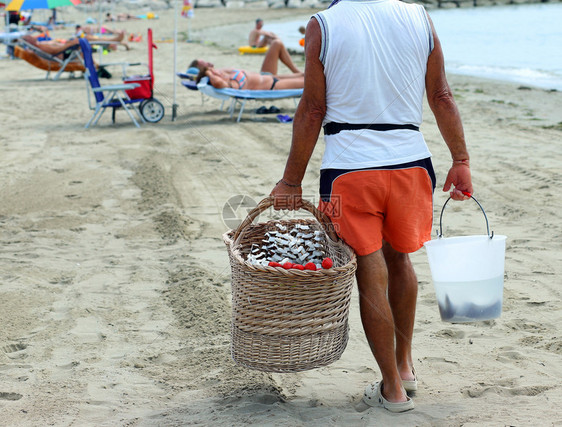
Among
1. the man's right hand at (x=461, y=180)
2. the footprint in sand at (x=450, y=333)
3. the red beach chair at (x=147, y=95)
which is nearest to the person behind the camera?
the man's right hand at (x=461, y=180)

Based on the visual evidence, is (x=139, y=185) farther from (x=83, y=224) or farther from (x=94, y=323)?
(x=94, y=323)

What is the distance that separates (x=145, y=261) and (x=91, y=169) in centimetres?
281

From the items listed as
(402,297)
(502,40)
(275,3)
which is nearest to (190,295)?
(402,297)

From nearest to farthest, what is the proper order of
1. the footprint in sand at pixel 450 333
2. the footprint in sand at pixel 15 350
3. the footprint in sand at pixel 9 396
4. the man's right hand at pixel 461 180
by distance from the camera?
the man's right hand at pixel 461 180
the footprint in sand at pixel 9 396
the footprint in sand at pixel 15 350
the footprint in sand at pixel 450 333

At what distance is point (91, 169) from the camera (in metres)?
6.98

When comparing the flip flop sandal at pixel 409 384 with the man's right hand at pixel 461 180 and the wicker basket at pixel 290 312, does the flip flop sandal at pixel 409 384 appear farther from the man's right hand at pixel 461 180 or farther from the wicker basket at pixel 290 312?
the man's right hand at pixel 461 180

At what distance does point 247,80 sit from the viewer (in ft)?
32.3

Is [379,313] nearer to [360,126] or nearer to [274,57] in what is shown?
[360,126]

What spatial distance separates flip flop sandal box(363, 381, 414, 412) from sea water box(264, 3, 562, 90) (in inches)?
478

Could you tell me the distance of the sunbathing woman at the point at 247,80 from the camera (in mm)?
9750

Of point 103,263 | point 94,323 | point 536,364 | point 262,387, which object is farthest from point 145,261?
point 536,364

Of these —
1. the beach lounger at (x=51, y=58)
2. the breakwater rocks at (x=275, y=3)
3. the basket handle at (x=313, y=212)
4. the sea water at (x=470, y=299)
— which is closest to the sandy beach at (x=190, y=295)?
the sea water at (x=470, y=299)

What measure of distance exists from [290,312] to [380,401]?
56 centimetres

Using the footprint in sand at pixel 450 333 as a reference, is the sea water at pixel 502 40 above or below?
above
